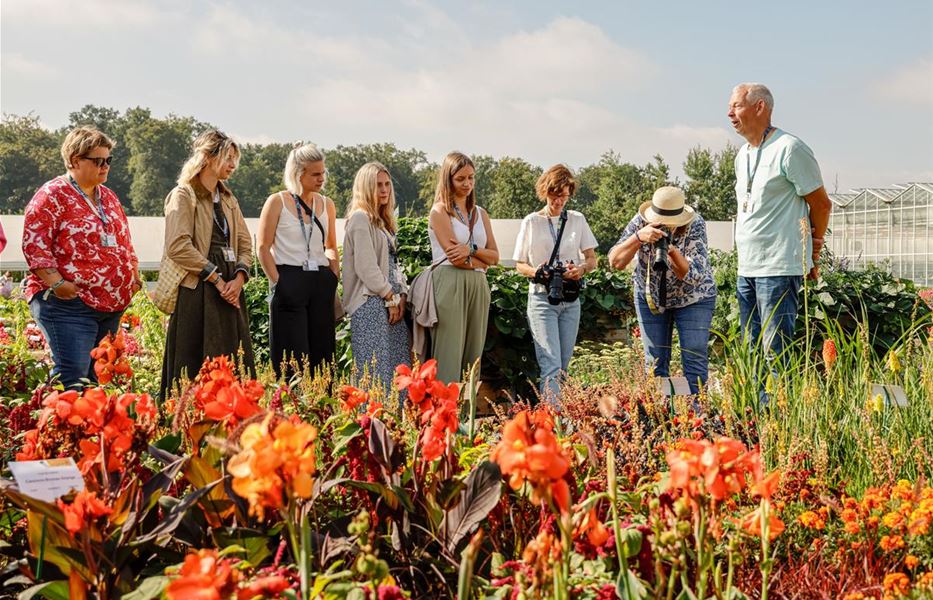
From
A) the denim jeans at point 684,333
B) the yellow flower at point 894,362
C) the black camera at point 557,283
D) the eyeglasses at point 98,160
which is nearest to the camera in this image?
the yellow flower at point 894,362

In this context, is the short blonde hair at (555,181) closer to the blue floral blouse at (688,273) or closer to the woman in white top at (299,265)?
the blue floral blouse at (688,273)

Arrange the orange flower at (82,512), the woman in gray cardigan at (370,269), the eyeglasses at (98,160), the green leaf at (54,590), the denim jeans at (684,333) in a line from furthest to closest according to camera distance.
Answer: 1. the woman in gray cardigan at (370,269)
2. the denim jeans at (684,333)
3. the eyeglasses at (98,160)
4. the green leaf at (54,590)
5. the orange flower at (82,512)

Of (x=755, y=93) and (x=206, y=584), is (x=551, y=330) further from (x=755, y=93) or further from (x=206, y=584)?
(x=206, y=584)

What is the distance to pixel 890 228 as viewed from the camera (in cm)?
A: 2038

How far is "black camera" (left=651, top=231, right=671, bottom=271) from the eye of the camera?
471 cm

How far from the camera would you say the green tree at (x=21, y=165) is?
205 ft

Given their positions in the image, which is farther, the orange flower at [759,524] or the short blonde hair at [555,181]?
the short blonde hair at [555,181]

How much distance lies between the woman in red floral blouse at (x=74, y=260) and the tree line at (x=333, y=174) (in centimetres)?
3912

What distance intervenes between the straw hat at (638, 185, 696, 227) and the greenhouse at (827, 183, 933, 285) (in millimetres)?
15427

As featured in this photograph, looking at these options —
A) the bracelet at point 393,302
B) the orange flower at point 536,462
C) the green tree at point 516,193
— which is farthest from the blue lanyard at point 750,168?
the green tree at point 516,193

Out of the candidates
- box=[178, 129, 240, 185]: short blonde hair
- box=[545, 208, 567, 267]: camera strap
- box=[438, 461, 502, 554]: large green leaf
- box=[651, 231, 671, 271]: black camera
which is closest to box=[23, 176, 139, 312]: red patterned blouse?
box=[178, 129, 240, 185]: short blonde hair

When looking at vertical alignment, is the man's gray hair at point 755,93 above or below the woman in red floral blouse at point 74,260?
above

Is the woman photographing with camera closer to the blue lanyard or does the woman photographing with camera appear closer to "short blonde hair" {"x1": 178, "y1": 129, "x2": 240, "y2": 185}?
the blue lanyard

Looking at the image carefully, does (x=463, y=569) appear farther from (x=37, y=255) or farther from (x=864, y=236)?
(x=864, y=236)
